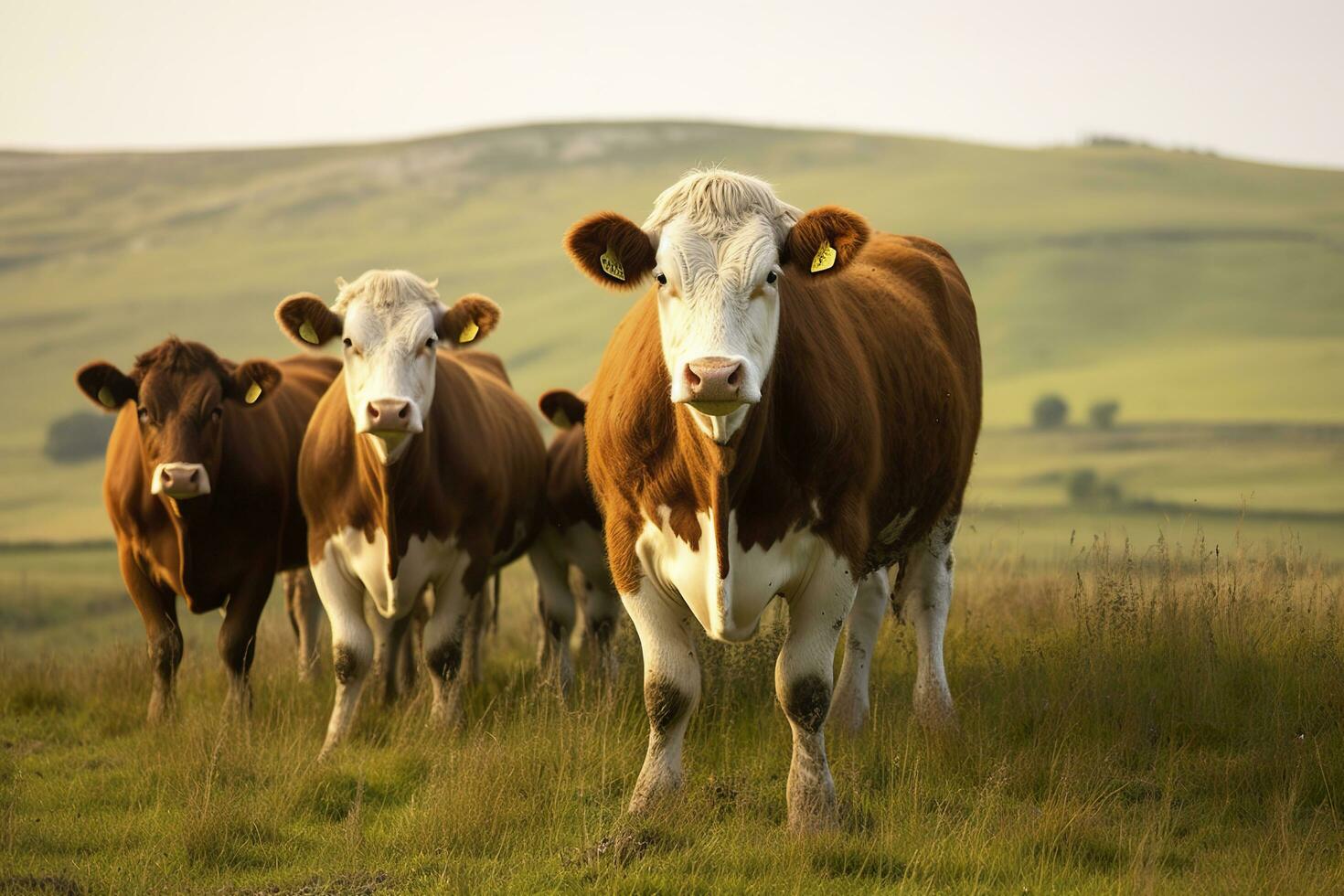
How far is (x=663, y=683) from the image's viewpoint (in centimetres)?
568

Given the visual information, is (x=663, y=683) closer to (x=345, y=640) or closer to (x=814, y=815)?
(x=814, y=815)

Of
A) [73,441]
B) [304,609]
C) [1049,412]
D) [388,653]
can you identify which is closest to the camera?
[388,653]

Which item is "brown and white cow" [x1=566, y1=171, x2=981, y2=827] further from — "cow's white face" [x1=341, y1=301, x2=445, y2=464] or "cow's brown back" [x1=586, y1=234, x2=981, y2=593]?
"cow's white face" [x1=341, y1=301, x2=445, y2=464]

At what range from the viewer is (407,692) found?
9.11 m

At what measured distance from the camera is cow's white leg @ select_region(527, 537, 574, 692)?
29.8 feet

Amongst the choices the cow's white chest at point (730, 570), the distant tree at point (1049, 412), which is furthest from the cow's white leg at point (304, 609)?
the distant tree at point (1049, 412)

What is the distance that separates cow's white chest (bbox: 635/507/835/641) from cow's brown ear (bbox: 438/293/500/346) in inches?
114

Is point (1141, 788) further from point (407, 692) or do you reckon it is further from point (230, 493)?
point (230, 493)

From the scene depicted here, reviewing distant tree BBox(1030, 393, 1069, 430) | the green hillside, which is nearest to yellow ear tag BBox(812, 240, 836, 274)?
the green hillside

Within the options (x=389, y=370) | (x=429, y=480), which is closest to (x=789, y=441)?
(x=389, y=370)

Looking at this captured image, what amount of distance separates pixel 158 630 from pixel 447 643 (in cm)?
190

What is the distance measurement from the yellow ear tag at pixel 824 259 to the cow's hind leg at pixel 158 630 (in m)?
5.07

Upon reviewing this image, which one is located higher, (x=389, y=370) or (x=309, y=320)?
(x=309, y=320)

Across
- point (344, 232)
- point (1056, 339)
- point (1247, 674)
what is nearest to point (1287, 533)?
point (1247, 674)
